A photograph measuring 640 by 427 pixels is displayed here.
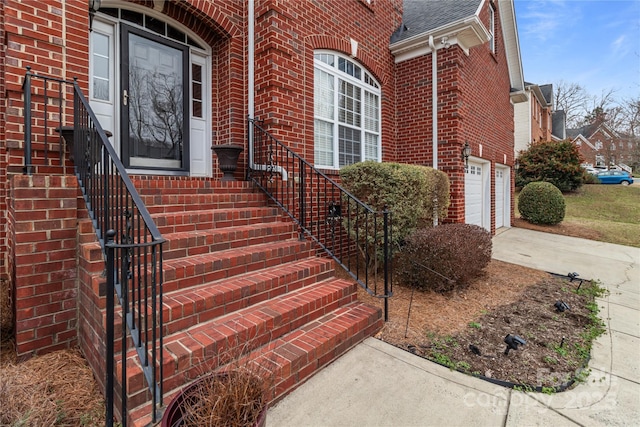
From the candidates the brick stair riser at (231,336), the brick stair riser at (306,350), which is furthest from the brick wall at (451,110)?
the brick stair riser at (231,336)

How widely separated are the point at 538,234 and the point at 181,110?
969 centimetres

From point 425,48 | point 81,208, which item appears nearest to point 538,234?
point 425,48

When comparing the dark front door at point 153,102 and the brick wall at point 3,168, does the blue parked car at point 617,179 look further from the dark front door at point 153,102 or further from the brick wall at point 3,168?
the brick wall at point 3,168

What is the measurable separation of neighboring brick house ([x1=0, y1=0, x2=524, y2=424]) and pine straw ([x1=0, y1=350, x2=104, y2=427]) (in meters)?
0.13

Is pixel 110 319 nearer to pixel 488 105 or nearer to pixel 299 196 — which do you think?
pixel 299 196

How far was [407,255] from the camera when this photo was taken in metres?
4.80

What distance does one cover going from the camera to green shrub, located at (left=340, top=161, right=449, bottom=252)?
4.50 meters

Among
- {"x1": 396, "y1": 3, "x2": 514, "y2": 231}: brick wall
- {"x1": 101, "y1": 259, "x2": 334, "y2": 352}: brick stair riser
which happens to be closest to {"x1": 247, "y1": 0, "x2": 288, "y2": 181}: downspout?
{"x1": 101, "y1": 259, "x2": 334, "y2": 352}: brick stair riser

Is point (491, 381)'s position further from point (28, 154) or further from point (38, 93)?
point (38, 93)

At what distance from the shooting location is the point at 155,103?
4504mm

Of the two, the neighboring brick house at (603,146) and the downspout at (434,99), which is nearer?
the downspout at (434,99)

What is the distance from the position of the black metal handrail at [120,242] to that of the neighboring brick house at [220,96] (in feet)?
0.74

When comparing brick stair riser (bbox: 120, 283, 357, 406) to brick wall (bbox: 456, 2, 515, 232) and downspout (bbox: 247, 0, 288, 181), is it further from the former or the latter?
brick wall (bbox: 456, 2, 515, 232)

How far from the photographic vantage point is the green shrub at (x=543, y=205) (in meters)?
10.2
